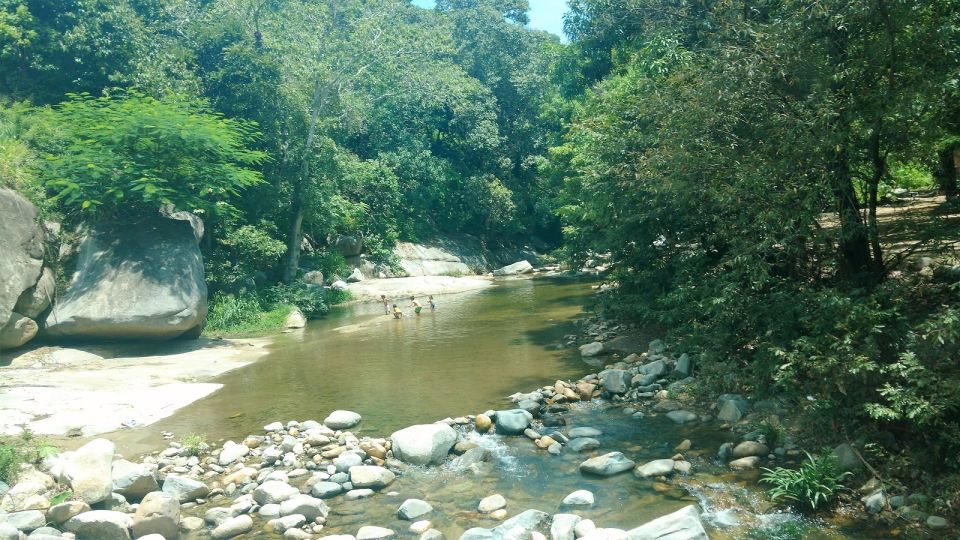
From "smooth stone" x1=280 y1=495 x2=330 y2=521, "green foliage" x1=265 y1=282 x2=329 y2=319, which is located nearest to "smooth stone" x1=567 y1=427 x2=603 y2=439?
"smooth stone" x1=280 y1=495 x2=330 y2=521

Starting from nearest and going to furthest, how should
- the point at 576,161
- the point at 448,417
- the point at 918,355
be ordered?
the point at 918,355, the point at 448,417, the point at 576,161

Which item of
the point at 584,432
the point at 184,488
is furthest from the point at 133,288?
the point at 584,432

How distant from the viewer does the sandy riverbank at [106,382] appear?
1212 cm

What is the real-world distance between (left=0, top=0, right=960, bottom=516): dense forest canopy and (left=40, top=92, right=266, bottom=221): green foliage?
0.09 m

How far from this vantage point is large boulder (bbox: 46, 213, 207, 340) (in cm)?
1777

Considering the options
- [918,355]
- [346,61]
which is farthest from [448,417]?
[346,61]

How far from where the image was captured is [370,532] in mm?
7598

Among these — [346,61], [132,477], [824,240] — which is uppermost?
[346,61]

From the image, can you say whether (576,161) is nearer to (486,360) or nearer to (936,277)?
(486,360)

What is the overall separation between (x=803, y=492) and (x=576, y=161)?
1584cm

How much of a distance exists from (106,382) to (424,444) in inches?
340

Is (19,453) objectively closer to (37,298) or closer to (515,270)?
(37,298)

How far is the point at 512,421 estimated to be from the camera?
10891 millimetres

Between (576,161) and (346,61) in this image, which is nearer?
(576,161)
